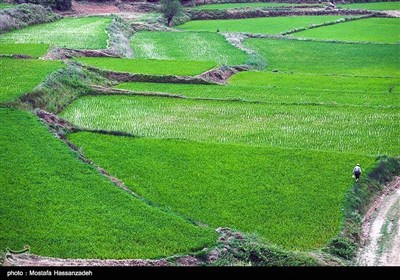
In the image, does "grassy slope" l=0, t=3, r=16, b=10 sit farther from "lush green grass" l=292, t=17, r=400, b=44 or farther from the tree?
"lush green grass" l=292, t=17, r=400, b=44

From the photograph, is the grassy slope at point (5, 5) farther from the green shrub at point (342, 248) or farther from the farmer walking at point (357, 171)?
the green shrub at point (342, 248)

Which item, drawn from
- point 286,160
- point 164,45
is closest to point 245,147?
point 286,160

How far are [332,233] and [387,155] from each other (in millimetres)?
6014

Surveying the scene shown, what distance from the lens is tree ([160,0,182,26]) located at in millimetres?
53719

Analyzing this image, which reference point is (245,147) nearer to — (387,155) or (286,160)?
(286,160)

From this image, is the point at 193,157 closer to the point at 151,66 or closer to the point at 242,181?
the point at 242,181

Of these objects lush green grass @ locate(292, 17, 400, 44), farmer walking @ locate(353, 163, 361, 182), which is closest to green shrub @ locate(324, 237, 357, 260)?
farmer walking @ locate(353, 163, 361, 182)

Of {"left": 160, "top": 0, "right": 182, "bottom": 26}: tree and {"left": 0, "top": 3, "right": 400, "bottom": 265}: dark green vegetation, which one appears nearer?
{"left": 0, "top": 3, "right": 400, "bottom": 265}: dark green vegetation

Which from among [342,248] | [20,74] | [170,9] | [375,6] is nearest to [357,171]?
[342,248]

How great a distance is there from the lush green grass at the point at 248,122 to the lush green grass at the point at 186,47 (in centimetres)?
1141

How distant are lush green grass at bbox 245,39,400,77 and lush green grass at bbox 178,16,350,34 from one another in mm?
6573

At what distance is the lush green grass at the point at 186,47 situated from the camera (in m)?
37.9

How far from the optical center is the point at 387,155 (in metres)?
19.1

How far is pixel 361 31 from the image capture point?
49719mm
